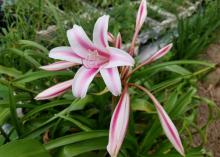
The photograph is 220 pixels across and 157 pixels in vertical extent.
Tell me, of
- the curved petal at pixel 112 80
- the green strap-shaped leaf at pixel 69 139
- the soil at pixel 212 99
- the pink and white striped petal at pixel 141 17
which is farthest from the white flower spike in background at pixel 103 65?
the soil at pixel 212 99

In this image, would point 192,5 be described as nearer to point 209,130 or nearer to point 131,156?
point 209,130

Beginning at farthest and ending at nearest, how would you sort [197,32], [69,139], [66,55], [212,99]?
[197,32], [212,99], [69,139], [66,55]

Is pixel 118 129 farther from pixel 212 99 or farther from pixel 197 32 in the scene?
pixel 197 32

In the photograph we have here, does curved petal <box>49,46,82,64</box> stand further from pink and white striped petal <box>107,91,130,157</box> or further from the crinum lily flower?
pink and white striped petal <box>107,91,130,157</box>

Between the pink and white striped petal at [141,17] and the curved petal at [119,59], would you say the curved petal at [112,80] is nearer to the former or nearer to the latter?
the curved petal at [119,59]

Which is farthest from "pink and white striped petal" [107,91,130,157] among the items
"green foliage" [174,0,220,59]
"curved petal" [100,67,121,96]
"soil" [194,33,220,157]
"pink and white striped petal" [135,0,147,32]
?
"green foliage" [174,0,220,59]

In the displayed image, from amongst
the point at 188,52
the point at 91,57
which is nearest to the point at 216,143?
the point at 188,52

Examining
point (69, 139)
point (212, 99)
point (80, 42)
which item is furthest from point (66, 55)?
point (212, 99)

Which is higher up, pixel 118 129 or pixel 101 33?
pixel 101 33
